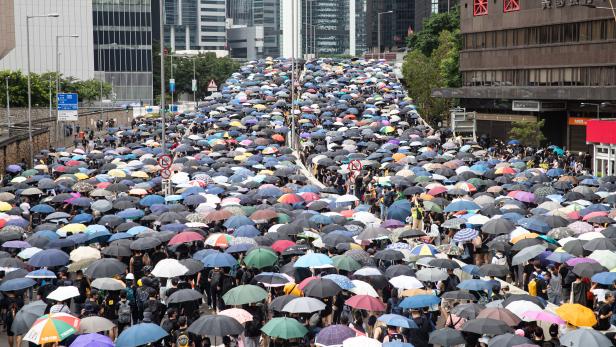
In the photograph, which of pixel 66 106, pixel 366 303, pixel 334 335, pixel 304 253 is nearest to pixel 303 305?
pixel 366 303

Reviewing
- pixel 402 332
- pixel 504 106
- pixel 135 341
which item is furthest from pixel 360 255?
pixel 504 106

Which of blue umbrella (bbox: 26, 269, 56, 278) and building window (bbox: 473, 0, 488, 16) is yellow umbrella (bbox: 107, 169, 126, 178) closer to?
blue umbrella (bbox: 26, 269, 56, 278)

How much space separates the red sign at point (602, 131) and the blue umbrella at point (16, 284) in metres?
28.1

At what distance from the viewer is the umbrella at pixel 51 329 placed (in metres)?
15.2

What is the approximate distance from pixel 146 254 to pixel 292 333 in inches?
361

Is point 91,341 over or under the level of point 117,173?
under

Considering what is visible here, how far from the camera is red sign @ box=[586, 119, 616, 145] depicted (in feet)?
135

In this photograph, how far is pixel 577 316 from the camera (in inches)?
634

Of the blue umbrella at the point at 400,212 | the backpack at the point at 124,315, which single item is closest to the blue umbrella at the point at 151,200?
the blue umbrella at the point at 400,212

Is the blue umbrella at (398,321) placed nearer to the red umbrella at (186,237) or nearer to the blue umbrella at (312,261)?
the blue umbrella at (312,261)

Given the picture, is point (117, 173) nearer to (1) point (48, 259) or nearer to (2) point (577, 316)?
(1) point (48, 259)

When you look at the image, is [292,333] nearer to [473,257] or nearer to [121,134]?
[473,257]

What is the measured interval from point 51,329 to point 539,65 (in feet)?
167

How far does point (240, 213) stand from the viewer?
26703 mm
